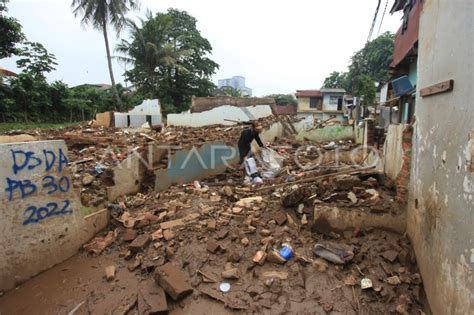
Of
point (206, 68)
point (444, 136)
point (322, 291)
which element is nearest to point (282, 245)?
point (322, 291)

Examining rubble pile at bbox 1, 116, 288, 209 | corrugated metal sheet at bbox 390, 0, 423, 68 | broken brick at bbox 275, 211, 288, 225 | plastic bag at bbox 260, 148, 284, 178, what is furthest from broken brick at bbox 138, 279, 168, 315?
corrugated metal sheet at bbox 390, 0, 423, 68

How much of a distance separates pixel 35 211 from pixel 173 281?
1774mm

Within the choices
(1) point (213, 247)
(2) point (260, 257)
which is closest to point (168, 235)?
(1) point (213, 247)

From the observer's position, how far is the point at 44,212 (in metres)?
3.24

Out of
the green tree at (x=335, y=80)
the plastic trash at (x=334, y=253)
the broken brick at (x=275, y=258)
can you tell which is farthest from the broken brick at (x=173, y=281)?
the green tree at (x=335, y=80)

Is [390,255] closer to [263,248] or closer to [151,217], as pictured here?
[263,248]

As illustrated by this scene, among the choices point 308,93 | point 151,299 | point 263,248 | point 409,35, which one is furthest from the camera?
point 308,93

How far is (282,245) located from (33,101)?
1466 centimetres

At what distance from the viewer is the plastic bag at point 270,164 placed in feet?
20.6

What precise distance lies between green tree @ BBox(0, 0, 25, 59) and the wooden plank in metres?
15.0

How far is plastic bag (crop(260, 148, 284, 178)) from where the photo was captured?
627 cm

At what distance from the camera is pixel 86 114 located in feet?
53.8

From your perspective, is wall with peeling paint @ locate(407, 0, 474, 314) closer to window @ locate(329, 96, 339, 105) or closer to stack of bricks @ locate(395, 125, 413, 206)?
stack of bricks @ locate(395, 125, 413, 206)

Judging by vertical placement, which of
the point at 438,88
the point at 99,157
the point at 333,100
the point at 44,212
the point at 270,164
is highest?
the point at 333,100
